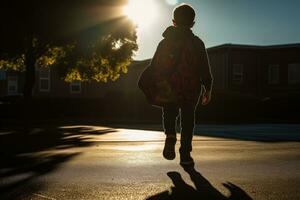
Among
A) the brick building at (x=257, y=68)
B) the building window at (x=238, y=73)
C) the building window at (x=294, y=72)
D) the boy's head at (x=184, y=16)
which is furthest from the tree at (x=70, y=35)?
the boy's head at (x=184, y=16)

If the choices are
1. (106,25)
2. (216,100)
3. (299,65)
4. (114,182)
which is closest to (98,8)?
(106,25)

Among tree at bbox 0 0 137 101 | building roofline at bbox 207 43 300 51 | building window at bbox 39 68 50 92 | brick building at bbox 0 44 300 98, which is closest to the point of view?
tree at bbox 0 0 137 101

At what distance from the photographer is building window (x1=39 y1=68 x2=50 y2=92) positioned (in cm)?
5472

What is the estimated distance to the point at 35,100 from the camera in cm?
3425

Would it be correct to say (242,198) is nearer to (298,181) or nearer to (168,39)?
(298,181)

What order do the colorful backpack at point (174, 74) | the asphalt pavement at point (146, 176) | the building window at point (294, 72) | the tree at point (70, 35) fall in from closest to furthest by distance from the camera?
the asphalt pavement at point (146, 176), the colorful backpack at point (174, 74), the tree at point (70, 35), the building window at point (294, 72)

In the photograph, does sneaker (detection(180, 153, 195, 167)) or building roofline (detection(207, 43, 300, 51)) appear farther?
building roofline (detection(207, 43, 300, 51))

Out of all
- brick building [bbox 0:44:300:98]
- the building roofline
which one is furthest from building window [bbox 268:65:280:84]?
the building roofline

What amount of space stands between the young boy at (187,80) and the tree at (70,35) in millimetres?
19320

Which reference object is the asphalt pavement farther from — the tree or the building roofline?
the building roofline

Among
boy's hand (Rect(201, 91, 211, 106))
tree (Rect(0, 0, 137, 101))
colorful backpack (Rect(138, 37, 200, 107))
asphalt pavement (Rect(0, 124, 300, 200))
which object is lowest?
asphalt pavement (Rect(0, 124, 300, 200))

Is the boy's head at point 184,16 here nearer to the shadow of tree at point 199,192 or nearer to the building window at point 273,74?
the shadow of tree at point 199,192

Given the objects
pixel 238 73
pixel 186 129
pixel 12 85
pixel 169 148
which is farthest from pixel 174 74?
pixel 12 85

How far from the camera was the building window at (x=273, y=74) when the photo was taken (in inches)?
1672
